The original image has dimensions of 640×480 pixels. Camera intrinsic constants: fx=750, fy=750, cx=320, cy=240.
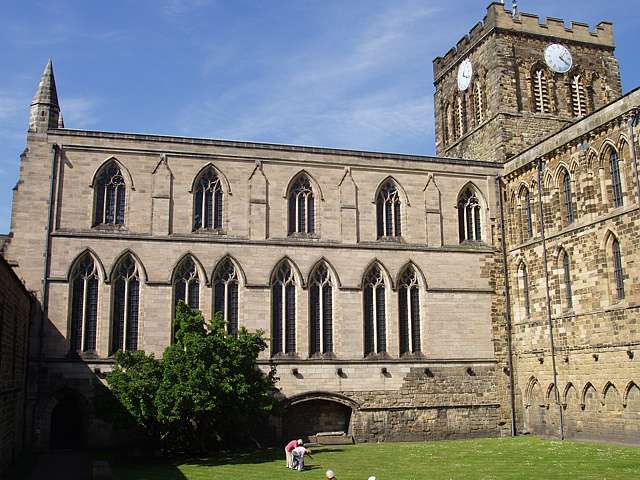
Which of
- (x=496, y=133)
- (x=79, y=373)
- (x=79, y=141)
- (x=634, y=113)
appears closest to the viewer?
(x=634, y=113)

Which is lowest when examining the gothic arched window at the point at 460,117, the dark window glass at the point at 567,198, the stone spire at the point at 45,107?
the dark window glass at the point at 567,198

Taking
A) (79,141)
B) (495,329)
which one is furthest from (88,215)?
(495,329)

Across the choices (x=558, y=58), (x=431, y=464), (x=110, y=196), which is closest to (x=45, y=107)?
(x=110, y=196)

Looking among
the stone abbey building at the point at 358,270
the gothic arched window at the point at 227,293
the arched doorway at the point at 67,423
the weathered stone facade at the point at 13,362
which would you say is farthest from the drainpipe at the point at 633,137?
the arched doorway at the point at 67,423

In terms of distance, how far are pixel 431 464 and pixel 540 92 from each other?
23.5 meters

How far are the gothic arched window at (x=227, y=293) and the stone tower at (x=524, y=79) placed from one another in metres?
15.0

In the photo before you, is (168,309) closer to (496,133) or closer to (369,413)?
(369,413)

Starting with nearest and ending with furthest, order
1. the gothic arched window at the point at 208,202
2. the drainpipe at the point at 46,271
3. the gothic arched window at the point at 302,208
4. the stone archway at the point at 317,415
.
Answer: the drainpipe at the point at 46,271 → the stone archway at the point at 317,415 → the gothic arched window at the point at 208,202 → the gothic arched window at the point at 302,208

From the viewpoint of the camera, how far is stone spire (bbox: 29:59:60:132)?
30.0 meters

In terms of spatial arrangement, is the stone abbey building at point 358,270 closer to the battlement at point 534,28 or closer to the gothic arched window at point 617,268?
the gothic arched window at point 617,268

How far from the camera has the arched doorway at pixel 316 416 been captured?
30.3 meters

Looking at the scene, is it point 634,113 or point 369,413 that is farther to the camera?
point 369,413

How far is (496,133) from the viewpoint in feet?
123

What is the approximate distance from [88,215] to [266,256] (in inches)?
287
